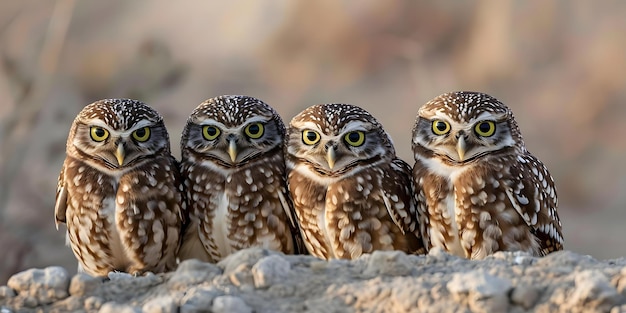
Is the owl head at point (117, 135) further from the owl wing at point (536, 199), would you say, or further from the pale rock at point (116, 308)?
the owl wing at point (536, 199)

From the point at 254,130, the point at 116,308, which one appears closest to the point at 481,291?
the point at 116,308

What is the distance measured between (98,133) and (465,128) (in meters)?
1.34

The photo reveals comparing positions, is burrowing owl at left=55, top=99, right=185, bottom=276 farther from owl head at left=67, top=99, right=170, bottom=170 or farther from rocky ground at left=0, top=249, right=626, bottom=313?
rocky ground at left=0, top=249, right=626, bottom=313

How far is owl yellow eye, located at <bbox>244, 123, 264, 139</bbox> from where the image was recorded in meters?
3.45

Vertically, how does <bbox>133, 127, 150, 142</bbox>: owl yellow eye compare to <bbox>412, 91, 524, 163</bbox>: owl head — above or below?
below

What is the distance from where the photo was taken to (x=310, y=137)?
11.0 feet

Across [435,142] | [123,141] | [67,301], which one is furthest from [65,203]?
[435,142]

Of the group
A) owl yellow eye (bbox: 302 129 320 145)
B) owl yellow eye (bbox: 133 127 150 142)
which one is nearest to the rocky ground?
owl yellow eye (bbox: 302 129 320 145)

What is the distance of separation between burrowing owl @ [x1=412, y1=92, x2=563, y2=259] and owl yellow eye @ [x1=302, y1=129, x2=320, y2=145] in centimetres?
39

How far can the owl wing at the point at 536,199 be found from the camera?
3312mm

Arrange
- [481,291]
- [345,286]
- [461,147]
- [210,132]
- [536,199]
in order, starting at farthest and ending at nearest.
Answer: [210,132] → [536,199] → [461,147] → [345,286] → [481,291]

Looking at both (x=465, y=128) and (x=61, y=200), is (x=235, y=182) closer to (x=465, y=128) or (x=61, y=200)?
(x=61, y=200)

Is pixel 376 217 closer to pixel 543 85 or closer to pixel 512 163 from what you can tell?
pixel 512 163

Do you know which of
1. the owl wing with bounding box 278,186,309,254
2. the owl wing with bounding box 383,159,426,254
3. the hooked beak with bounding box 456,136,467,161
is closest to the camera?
the hooked beak with bounding box 456,136,467,161
